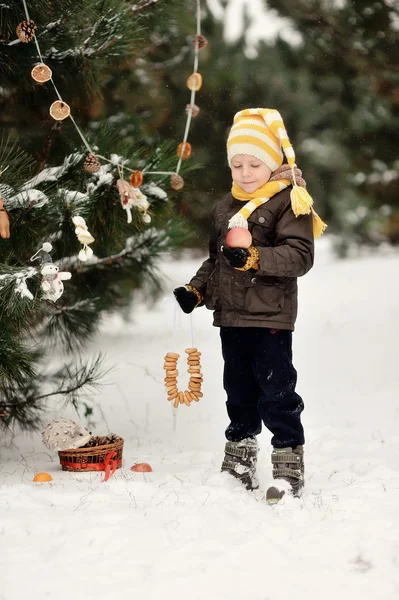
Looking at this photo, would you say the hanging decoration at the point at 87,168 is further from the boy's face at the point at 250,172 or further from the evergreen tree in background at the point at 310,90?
the evergreen tree in background at the point at 310,90

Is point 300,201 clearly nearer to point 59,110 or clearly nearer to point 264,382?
point 264,382

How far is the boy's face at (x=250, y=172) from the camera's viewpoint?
134 inches

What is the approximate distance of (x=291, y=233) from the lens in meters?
3.30

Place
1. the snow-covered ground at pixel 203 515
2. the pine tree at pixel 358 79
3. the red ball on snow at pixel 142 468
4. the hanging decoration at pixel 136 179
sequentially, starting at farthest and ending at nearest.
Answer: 1. the pine tree at pixel 358 79
2. the red ball on snow at pixel 142 468
3. the hanging decoration at pixel 136 179
4. the snow-covered ground at pixel 203 515

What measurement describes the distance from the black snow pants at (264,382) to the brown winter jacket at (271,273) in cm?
10

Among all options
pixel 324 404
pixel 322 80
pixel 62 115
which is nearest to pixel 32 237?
pixel 62 115

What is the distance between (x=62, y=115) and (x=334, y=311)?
607 centimetres

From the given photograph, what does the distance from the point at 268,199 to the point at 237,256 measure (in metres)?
0.39

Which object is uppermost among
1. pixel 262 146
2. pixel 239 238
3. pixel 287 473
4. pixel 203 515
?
pixel 262 146

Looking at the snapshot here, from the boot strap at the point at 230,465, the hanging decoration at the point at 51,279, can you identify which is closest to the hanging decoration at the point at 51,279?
the hanging decoration at the point at 51,279

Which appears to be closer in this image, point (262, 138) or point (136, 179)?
point (262, 138)

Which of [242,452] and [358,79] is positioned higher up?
[358,79]

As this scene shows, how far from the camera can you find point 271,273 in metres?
3.19

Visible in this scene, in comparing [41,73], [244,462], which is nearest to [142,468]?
[244,462]
